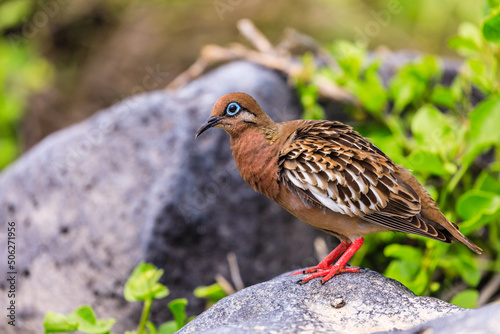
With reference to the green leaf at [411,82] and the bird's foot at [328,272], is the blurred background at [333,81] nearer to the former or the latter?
the green leaf at [411,82]

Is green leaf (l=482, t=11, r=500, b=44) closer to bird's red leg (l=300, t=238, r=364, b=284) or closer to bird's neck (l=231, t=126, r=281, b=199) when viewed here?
bird's neck (l=231, t=126, r=281, b=199)

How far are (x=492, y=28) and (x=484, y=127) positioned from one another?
0.75 m

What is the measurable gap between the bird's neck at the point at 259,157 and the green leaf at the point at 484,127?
158 centimetres

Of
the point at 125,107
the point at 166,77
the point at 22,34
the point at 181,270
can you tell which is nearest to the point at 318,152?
the point at 181,270

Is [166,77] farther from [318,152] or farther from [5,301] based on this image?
[318,152]

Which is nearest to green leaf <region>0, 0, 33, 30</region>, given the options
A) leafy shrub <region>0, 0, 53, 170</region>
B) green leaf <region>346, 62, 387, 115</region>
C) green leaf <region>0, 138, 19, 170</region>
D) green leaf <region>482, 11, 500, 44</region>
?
leafy shrub <region>0, 0, 53, 170</region>

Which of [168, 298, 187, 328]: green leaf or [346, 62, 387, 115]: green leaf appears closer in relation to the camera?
[168, 298, 187, 328]: green leaf

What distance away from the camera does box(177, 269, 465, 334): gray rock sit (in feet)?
8.81

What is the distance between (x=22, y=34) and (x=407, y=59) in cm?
601

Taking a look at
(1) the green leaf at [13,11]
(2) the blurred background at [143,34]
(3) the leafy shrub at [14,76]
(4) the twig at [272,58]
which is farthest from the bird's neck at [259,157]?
(1) the green leaf at [13,11]

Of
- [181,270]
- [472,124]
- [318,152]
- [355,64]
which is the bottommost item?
A: [181,270]

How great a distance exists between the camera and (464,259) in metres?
4.16

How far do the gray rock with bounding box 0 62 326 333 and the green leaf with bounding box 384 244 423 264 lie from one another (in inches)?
51.5

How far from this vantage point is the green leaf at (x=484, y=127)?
4.01 meters
